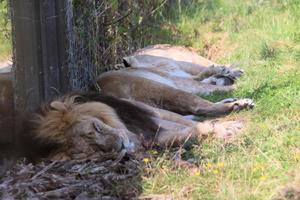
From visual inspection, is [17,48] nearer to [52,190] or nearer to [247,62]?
[52,190]

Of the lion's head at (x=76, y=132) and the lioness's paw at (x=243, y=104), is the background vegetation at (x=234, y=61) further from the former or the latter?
the lion's head at (x=76, y=132)

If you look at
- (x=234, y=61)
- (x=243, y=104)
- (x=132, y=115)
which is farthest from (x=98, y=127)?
(x=234, y=61)

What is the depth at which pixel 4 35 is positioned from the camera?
533 centimetres

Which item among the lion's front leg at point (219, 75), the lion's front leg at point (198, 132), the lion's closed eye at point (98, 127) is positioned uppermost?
the lion's closed eye at point (98, 127)

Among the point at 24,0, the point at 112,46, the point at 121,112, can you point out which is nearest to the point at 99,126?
the point at 121,112

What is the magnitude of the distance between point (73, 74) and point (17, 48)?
3.72 ft

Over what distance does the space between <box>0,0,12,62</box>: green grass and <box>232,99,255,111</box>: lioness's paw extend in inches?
82.9

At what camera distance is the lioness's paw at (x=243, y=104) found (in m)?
6.17

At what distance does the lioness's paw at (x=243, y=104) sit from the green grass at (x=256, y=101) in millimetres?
78

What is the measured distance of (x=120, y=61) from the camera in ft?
28.1

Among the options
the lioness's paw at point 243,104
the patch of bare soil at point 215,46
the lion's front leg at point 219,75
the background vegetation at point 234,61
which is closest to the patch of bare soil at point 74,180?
the background vegetation at point 234,61

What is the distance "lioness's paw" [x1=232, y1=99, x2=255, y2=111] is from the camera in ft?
20.2

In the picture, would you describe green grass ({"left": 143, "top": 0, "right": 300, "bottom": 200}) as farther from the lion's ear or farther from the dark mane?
the lion's ear

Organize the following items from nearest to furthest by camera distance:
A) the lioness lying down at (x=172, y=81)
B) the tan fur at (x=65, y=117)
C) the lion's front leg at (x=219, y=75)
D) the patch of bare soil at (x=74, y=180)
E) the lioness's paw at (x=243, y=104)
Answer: the patch of bare soil at (x=74, y=180), the tan fur at (x=65, y=117), the lioness's paw at (x=243, y=104), the lioness lying down at (x=172, y=81), the lion's front leg at (x=219, y=75)
